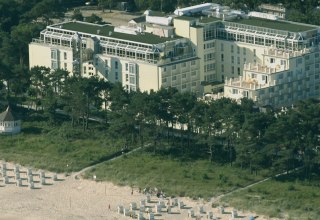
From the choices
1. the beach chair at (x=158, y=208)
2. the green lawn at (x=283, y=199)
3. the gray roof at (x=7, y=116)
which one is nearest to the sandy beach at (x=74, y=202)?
the beach chair at (x=158, y=208)

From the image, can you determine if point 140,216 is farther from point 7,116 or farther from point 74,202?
point 7,116

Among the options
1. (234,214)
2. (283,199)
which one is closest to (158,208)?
(234,214)

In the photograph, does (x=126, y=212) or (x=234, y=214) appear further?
(x=126, y=212)

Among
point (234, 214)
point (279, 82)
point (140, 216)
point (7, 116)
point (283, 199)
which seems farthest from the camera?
point (7, 116)

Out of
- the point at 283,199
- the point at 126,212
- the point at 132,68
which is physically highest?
the point at 132,68

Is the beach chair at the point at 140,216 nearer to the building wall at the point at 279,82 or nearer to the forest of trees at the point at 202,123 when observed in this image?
the forest of trees at the point at 202,123

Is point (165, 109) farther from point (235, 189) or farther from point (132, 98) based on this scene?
point (235, 189)

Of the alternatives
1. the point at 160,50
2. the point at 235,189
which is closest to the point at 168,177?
the point at 235,189
